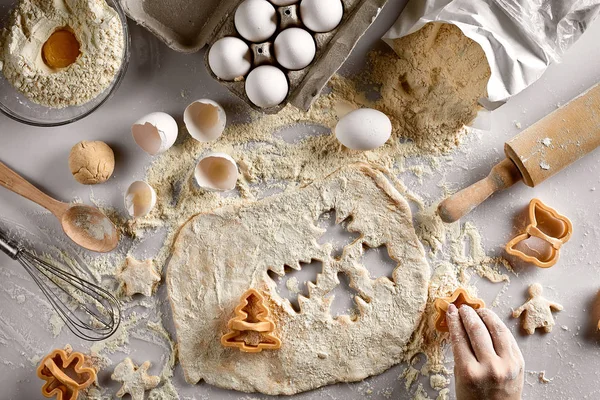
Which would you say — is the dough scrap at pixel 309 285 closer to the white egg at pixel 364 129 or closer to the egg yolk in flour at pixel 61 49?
the white egg at pixel 364 129

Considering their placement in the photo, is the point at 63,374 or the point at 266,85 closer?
the point at 266,85

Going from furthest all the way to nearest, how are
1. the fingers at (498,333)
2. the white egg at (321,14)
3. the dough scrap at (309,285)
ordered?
the dough scrap at (309,285), the fingers at (498,333), the white egg at (321,14)

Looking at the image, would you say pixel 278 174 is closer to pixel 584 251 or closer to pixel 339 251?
pixel 339 251

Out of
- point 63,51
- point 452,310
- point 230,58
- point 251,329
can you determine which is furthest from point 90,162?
point 452,310

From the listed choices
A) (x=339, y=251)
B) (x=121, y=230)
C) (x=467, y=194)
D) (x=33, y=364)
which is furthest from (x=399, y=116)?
(x=33, y=364)

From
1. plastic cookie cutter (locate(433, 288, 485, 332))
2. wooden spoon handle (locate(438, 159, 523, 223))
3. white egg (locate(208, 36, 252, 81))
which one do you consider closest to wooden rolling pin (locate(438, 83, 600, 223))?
wooden spoon handle (locate(438, 159, 523, 223))

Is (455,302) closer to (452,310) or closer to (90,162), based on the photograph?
(452,310)

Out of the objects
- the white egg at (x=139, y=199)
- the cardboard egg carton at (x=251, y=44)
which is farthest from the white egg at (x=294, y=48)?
the white egg at (x=139, y=199)
